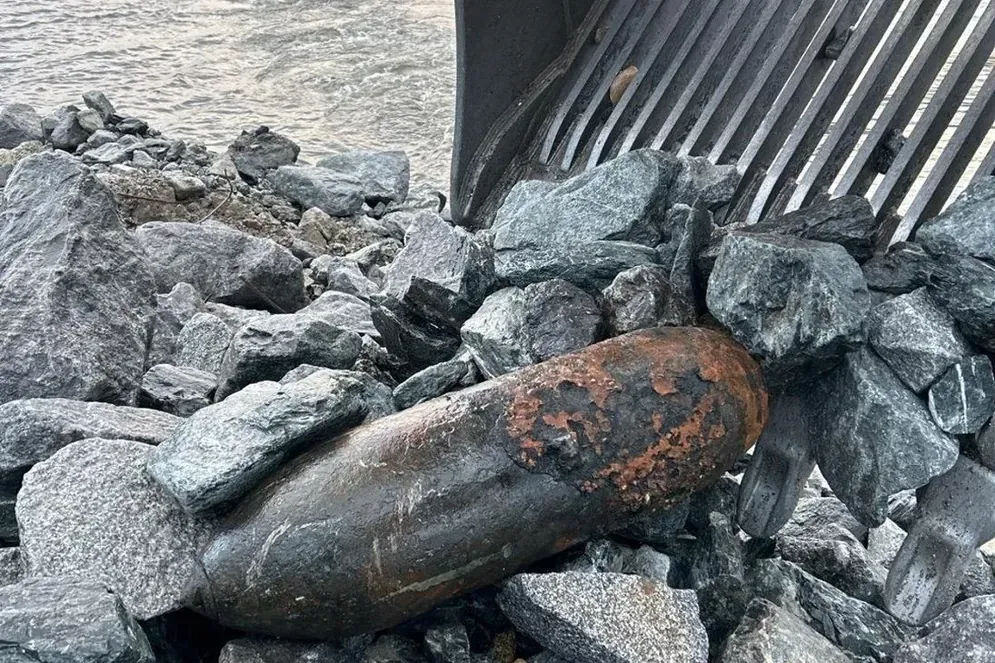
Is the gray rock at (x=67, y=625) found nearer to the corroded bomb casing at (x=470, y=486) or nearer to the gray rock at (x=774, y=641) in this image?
the corroded bomb casing at (x=470, y=486)

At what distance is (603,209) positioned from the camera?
8.36 feet

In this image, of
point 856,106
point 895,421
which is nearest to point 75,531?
point 895,421

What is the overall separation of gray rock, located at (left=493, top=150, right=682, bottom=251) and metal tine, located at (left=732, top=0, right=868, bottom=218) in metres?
0.47

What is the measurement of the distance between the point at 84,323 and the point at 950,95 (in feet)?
8.10

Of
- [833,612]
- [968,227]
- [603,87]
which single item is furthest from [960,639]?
[603,87]

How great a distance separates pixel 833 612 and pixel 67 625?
1.54 metres

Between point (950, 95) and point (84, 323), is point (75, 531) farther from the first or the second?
point (950, 95)

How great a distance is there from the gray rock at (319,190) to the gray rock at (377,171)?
0.12 m

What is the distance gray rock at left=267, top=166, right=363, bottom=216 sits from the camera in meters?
5.27

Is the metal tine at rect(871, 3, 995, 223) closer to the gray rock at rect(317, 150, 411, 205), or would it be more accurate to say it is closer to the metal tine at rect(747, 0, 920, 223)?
the metal tine at rect(747, 0, 920, 223)

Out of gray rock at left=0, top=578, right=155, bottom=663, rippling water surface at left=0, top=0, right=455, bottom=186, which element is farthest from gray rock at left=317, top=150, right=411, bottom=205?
gray rock at left=0, top=578, right=155, bottom=663

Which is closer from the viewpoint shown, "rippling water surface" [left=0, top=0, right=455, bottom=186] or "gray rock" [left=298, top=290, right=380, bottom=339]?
"gray rock" [left=298, top=290, right=380, bottom=339]

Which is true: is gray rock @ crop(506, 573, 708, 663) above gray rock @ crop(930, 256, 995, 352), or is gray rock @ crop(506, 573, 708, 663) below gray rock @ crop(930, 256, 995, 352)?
below

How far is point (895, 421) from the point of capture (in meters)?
2.12
